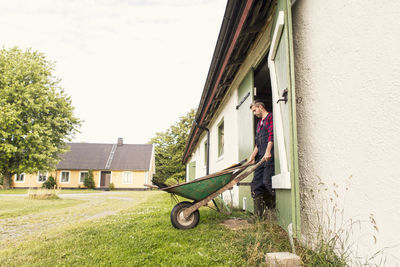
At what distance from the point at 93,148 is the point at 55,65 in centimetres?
1468

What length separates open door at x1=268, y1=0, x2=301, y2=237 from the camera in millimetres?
2186

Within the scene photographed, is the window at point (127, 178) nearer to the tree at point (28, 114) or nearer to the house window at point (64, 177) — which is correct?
the house window at point (64, 177)

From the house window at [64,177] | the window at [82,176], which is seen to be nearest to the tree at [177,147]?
the window at [82,176]

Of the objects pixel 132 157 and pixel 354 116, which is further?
pixel 132 157

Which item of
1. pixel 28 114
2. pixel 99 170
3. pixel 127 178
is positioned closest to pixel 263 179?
pixel 28 114

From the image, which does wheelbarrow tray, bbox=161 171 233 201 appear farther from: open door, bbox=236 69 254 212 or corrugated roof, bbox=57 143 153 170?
corrugated roof, bbox=57 143 153 170

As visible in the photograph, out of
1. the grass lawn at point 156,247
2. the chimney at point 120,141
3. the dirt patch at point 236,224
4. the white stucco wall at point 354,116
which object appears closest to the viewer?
the white stucco wall at point 354,116

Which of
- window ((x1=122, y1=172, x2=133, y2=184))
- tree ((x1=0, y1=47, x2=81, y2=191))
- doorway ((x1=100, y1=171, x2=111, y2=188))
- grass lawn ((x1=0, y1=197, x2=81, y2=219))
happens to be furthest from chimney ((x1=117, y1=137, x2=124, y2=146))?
grass lawn ((x1=0, y1=197, x2=81, y2=219))

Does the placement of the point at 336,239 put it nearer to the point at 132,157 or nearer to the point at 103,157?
the point at 132,157

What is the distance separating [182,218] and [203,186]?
2.18 feet

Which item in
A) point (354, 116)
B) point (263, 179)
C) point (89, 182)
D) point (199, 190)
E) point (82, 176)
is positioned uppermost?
point (354, 116)

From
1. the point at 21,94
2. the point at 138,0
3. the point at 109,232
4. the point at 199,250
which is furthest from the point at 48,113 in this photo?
the point at 199,250

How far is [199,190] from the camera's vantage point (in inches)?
124

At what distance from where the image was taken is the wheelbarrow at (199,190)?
9.91ft
